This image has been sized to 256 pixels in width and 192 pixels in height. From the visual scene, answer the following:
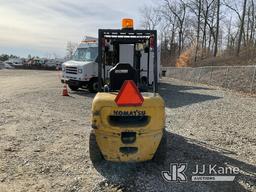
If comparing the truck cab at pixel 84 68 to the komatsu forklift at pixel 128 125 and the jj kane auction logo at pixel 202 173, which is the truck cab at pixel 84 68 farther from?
the jj kane auction logo at pixel 202 173

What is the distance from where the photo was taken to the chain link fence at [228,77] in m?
23.8

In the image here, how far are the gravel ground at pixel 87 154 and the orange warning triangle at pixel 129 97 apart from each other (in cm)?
123

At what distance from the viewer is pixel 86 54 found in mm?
20859

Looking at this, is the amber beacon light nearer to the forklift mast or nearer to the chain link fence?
the forklift mast

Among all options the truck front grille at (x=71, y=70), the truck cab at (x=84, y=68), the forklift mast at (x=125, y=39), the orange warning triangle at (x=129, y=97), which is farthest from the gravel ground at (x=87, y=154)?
the truck front grille at (x=71, y=70)

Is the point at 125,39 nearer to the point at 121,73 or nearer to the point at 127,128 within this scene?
the point at 121,73

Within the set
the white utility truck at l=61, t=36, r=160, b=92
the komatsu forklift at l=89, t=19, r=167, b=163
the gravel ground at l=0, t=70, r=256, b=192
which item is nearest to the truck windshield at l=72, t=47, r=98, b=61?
the white utility truck at l=61, t=36, r=160, b=92

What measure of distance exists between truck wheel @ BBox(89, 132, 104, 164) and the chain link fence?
17762 millimetres

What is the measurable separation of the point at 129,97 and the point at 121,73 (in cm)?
116

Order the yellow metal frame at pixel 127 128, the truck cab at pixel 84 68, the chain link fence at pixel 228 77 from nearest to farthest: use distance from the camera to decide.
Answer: the yellow metal frame at pixel 127 128, the truck cab at pixel 84 68, the chain link fence at pixel 228 77

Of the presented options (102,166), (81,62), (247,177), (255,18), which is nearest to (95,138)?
(102,166)

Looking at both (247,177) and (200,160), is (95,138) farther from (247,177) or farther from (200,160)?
(247,177)

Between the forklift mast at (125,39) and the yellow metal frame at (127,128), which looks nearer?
the yellow metal frame at (127,128)

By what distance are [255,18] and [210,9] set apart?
716 cm
